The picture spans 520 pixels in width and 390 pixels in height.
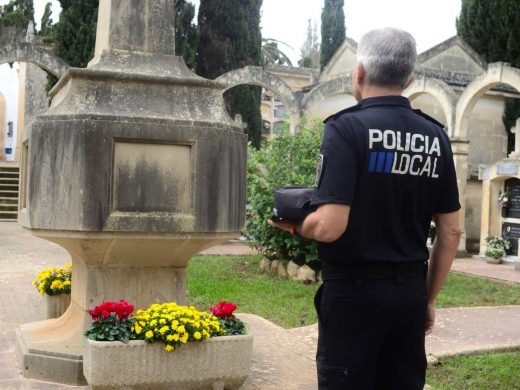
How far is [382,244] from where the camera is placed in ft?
8.89

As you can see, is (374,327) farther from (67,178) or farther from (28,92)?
(28,92)

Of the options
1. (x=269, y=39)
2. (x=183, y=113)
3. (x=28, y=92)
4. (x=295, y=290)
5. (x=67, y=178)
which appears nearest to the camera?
(x=67, y=178)

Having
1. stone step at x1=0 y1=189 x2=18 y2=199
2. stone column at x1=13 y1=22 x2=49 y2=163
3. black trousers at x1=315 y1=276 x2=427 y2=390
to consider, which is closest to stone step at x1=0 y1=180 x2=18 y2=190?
stone step at x1=0 y1=189 x2=18 y2=199

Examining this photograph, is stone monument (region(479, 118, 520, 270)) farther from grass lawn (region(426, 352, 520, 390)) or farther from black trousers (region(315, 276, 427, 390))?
black trousers (region(315, 276, 427, 390))

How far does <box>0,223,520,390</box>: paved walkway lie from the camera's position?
5398mm

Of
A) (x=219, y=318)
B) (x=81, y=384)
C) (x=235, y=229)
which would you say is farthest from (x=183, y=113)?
(x=81, y=384)

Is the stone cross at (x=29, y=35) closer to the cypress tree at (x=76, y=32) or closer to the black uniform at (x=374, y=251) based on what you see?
the cypress tree at (x=76, y=32)

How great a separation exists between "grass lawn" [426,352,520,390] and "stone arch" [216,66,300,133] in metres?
12.2

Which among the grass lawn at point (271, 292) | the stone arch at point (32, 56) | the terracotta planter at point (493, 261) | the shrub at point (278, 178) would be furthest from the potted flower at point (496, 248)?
the stone arch at point (32, 56)

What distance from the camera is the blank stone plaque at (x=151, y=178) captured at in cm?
477

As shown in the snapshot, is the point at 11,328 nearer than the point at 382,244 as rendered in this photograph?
No

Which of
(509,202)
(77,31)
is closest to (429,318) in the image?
(509,202)

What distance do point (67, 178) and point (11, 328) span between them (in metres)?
2.92

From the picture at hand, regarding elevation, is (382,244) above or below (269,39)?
below
